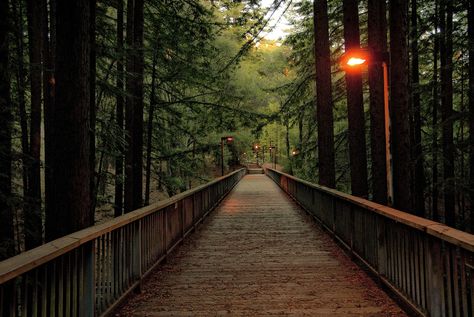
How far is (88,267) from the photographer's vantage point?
11.7ft

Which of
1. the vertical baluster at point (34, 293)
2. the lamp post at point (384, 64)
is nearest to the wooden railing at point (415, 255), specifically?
the lamp post at point (384, 64)

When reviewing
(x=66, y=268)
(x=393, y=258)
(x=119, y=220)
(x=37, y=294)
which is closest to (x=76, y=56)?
(x=119, y=220)

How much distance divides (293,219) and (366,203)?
619 cm

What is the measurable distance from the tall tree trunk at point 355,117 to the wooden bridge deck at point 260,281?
2.04 m

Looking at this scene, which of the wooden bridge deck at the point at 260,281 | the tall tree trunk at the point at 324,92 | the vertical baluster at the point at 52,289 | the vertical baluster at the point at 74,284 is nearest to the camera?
the vertical baluster at the point at 52,289

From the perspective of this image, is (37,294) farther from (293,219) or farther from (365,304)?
(293,219)

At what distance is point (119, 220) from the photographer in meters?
4.40

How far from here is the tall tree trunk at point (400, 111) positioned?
6492 mm

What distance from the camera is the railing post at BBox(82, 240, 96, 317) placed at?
3.45m

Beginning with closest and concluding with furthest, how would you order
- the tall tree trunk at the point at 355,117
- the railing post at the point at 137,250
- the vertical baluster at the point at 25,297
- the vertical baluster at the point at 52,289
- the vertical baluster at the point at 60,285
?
the vertical baluster at the point at 25,297 → the vertical baluster at the point at 52,289 → the vertical baluster at the point at 60,285 → the railing post at the point at 137,250 → the tall tree trunk at the point at 355,117

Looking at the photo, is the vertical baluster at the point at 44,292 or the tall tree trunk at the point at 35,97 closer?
the vertical baluster at the point at 44,292

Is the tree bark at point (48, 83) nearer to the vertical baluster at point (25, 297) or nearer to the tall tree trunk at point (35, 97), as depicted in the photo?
the tall tree trunk at point (35, 97)

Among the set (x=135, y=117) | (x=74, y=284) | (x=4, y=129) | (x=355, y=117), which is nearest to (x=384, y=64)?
(x=355, y=117)

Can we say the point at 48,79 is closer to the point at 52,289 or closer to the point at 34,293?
the point at 52,289
